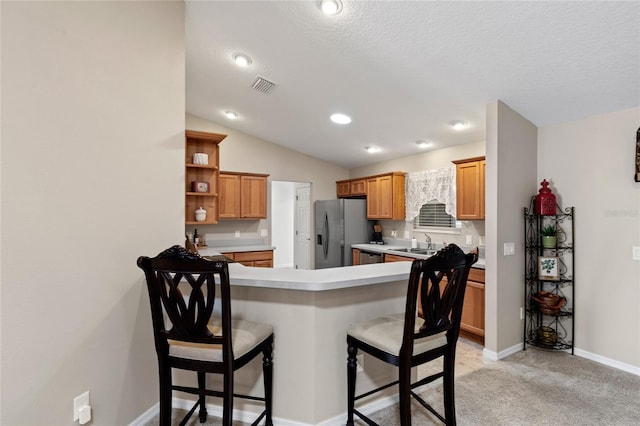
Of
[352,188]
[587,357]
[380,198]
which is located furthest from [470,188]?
[352,188]

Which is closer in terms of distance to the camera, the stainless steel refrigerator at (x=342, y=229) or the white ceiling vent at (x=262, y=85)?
the white ceiling vent at (x=262, y=85)

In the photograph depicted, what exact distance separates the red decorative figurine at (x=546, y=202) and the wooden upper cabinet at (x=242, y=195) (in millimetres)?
3894

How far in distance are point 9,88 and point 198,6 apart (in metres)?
1.61

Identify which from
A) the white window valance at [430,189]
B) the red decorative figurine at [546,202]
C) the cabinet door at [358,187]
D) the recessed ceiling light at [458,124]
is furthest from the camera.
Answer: the cabinet door at [358,187]

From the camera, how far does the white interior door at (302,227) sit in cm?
642

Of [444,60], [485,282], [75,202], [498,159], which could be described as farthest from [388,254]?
[75,202]

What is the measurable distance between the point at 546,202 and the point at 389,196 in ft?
7.54

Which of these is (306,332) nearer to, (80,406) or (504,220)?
(80,406)

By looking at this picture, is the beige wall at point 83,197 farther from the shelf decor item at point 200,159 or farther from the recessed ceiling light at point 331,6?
the shelf decor item at point 200,159

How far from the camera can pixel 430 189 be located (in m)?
4.75

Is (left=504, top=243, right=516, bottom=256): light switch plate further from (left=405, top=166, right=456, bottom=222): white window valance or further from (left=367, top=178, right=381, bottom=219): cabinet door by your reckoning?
(left=367, top=178, right=381, bottom=219): cabinet door

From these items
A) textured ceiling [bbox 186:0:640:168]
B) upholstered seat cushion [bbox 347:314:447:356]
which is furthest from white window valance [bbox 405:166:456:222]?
upholstered seat cushion [bbox 347:314:447:356]

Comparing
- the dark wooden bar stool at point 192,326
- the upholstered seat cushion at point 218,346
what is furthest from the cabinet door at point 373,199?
the dark wooden bar stool at point 192,326

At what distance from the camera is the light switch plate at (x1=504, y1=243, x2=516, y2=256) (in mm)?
3076
